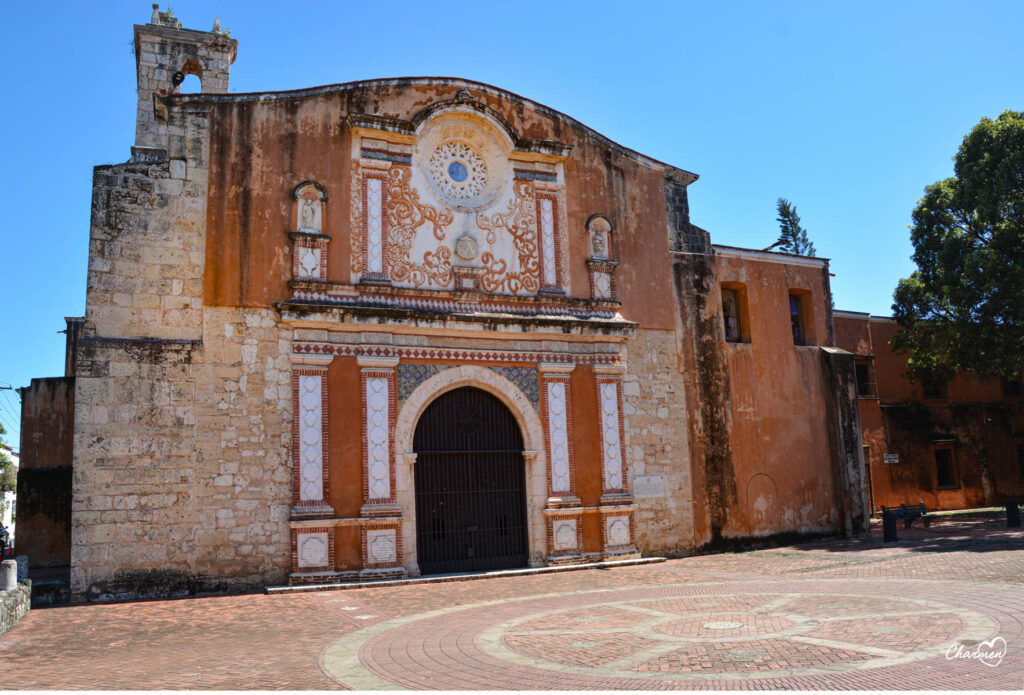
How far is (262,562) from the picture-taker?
45.9ft

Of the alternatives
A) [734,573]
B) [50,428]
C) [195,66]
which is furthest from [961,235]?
[50,428]

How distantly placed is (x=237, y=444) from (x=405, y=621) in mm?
5673

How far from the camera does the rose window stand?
17.0 metres

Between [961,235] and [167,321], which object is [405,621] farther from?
[961,235]

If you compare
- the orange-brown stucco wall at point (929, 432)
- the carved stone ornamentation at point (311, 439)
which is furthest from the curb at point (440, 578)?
the orange-brown stucco wall at point (929, 432)

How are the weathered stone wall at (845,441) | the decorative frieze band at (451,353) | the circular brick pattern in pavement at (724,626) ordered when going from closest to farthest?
the circular brick pattern in pavement at (724,626), the decorative frieze band at (451,353), the weathered stone wall at (845,441)

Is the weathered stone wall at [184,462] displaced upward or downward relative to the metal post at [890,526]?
upward

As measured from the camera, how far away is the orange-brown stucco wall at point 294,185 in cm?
1484

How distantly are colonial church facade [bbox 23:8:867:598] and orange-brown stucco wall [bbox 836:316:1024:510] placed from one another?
9760mm

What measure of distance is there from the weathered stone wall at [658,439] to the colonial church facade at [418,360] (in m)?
0.06

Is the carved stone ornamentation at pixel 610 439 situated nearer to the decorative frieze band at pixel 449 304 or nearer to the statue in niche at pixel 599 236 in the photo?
the decorative frieze band at pixel 449 304

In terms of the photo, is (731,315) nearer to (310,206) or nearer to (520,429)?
(520,429)

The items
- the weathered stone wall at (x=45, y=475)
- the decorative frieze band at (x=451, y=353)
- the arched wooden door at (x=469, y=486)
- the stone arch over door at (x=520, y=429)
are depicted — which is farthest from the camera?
the weathered stone wall at (x=45, y=475)

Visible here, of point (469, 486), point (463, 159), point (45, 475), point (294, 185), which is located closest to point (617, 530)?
point (469, 486)
